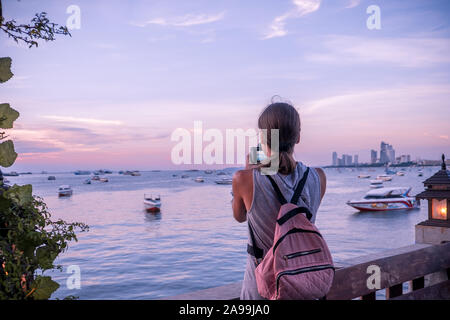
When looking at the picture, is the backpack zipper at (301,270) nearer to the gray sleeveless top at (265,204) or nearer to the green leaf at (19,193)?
the gray sleeveless top at (265,204)

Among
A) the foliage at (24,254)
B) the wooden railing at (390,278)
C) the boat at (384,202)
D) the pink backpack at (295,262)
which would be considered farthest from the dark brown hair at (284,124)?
the boat at (384,202)

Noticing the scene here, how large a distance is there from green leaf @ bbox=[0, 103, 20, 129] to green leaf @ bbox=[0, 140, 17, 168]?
0.06m

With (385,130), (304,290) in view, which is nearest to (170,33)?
(304,290)

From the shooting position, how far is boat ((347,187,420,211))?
4512 cm

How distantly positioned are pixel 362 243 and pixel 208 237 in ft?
39.3

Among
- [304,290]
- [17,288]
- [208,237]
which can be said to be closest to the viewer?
[17,288]

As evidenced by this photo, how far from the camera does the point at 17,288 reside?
3.94ft

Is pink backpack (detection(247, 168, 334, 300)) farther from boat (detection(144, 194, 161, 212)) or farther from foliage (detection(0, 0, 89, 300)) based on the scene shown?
boat (detection(144, 194, 161, 212))

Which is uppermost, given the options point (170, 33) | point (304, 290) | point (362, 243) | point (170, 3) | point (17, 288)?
point (170, 33)

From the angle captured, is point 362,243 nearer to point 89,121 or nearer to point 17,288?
point 17,288

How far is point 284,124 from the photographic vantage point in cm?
167

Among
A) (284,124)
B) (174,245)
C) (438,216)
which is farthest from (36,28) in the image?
(174,245)

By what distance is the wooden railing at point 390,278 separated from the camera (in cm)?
206

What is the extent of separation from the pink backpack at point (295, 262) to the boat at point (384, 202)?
4550 cm
